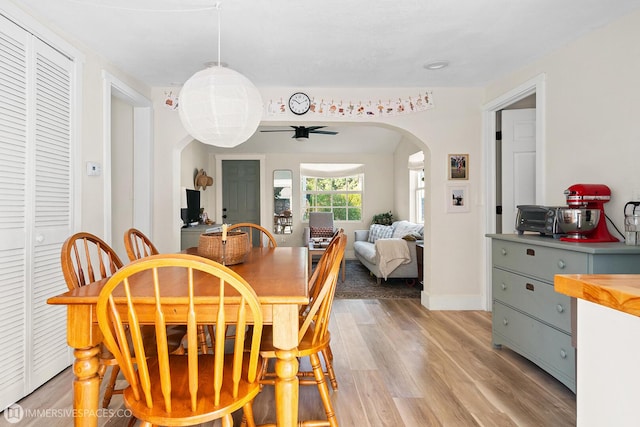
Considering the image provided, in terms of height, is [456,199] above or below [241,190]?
→ below

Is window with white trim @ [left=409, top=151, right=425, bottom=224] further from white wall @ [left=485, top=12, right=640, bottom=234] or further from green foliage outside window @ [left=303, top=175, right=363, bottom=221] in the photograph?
white wall @ [left=485, top=12, right=640, bottom=234]

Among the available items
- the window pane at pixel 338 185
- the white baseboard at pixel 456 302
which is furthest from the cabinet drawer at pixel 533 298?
the window pane at pixel 338 185

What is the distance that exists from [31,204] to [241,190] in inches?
218

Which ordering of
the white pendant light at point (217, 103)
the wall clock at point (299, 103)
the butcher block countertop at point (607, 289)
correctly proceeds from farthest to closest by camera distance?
the wall clock at point (299, 103) < the white pendant light at point (217, 103) < the butcher block countertop at point (607, 289)

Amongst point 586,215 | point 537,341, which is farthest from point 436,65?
point 537,341

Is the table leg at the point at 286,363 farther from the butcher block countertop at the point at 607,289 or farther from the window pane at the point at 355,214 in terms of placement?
the window pane at the point at 355,214

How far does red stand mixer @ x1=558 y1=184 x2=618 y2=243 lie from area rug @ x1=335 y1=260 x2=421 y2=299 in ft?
7.72

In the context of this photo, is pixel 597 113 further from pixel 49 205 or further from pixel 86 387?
pixel 49 205

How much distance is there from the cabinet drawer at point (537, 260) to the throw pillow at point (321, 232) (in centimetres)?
445

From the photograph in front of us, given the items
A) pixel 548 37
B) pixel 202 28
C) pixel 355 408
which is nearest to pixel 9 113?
pixel 202 28

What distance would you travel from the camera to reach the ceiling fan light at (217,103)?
182 cm

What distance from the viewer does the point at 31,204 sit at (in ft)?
7.05

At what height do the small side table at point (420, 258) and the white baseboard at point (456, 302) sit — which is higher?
the small side table at point (420, 258)

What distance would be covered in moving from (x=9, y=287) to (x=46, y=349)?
0.52m
